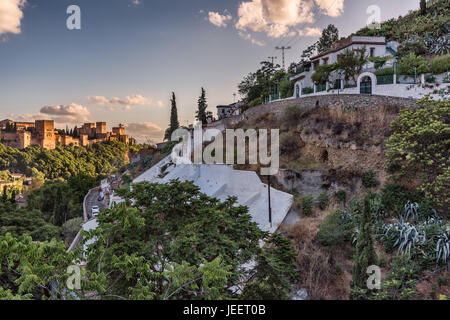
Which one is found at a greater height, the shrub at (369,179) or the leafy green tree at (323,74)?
the leafy green tree at (323,74)

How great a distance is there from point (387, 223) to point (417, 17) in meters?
26.7

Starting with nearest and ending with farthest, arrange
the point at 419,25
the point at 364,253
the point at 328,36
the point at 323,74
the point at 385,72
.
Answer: the point at 364,253 → the point at 385,72 → the point at 323,74 → the point at 419,25 → the point at 328,36

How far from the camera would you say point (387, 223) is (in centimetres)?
1013

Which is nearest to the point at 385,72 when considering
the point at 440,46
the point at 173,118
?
the point at 440,46

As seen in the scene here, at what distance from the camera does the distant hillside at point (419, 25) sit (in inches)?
852

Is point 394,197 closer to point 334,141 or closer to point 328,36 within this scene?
point 334,141

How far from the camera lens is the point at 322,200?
40.4ft

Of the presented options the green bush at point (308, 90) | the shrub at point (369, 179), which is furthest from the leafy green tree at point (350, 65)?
the shrub at point (369, 179)

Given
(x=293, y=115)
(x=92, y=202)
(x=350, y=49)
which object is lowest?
(x=92, y=202)

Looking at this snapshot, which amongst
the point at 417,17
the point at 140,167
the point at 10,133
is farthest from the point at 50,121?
the point at 417,17

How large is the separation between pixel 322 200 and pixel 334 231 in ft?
8.95

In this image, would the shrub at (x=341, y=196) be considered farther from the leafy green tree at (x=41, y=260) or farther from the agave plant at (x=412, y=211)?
the leafy green tree at (x=41, y=260)

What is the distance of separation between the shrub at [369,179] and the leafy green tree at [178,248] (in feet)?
22.2
